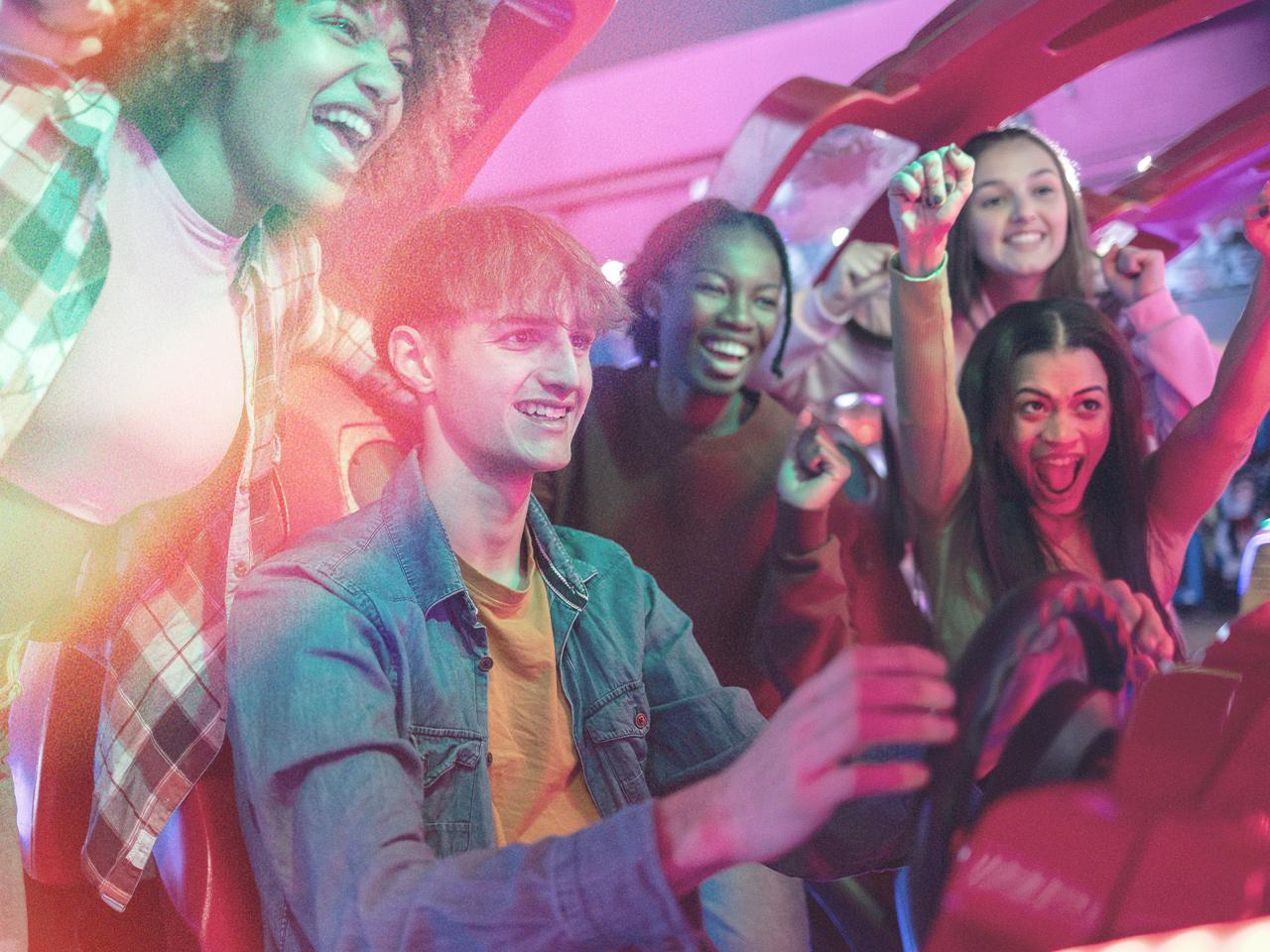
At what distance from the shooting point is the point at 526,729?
3.11 feet

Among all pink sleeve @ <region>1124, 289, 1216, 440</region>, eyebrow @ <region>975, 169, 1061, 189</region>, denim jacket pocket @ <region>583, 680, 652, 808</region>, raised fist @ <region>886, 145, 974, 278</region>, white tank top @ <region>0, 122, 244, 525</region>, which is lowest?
denim jacket pocket @ <region>583, 680, 652, 808</region>

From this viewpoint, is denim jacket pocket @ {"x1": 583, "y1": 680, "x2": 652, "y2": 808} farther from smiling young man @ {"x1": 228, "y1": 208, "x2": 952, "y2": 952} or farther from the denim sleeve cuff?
the denim sleeve cuff

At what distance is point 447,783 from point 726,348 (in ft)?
1.51

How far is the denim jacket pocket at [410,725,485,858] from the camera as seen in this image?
89 centimetres

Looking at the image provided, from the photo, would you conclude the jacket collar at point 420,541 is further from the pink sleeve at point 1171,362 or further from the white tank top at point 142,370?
the pink sleeve at point 1171,362

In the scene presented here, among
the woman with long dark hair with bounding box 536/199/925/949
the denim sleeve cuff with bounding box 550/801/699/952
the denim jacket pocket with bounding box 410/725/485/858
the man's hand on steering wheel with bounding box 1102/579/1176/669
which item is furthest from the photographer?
the man's hand on steering wheel with bounding box 1102/579/1176/669

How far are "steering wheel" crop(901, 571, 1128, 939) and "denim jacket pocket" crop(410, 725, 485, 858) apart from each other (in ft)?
1.20

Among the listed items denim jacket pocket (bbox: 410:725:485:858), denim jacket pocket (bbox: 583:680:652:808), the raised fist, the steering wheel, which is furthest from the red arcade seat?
the raised fist

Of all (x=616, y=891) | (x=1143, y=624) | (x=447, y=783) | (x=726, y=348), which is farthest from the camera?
(x=1143, y=624)

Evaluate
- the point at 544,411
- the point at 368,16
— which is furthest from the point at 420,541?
the point at 368,16

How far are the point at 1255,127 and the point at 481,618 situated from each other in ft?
3.38

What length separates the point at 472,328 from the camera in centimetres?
93

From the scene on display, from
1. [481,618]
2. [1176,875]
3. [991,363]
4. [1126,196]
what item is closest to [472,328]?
[481,618]

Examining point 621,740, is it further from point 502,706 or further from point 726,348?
point 726,348
